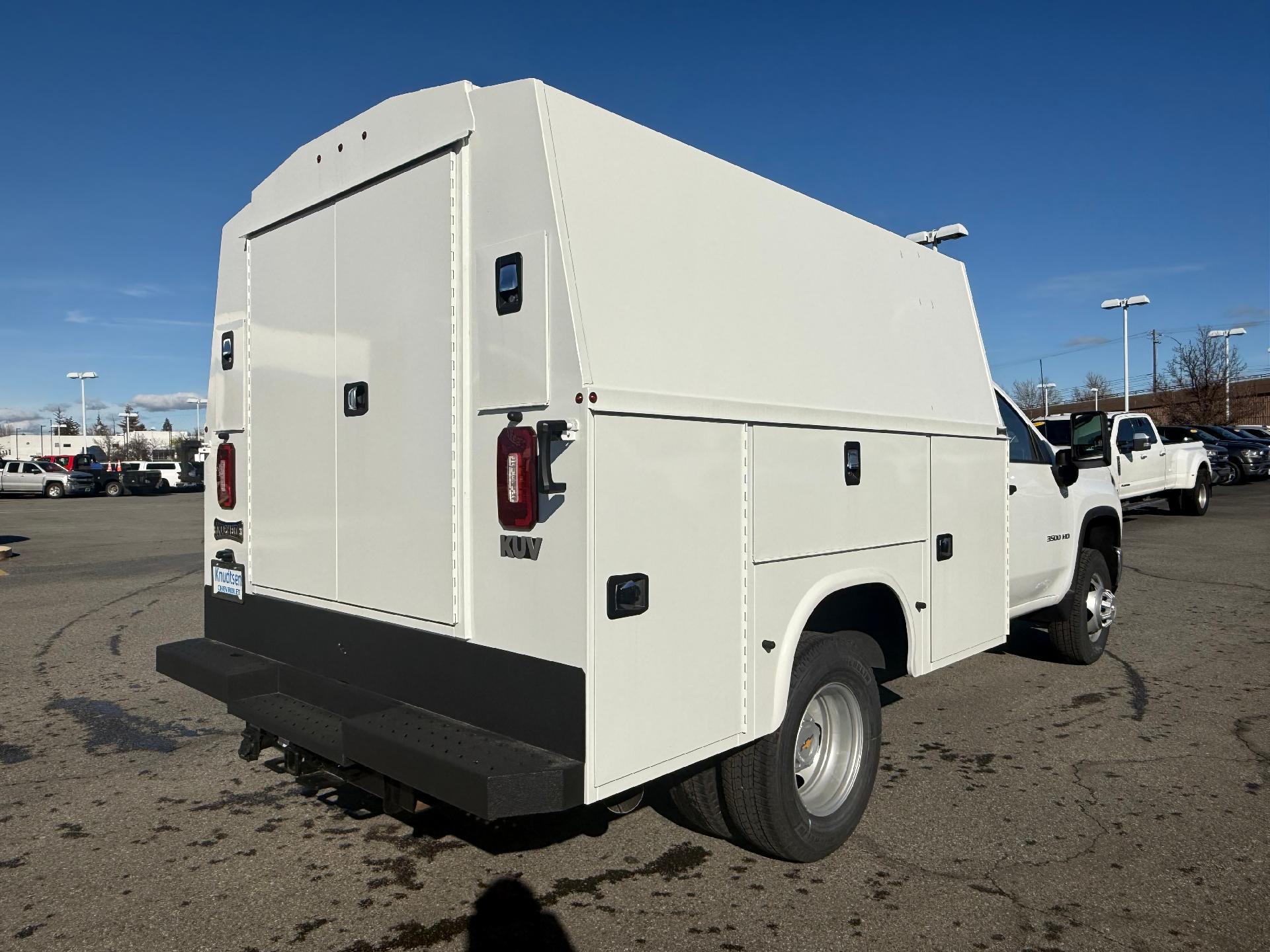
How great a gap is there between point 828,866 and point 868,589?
3.83ft

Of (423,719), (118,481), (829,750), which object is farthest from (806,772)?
(118,481)

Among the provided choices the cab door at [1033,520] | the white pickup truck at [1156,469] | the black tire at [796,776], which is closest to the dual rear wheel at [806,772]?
the black tire at [796,776]

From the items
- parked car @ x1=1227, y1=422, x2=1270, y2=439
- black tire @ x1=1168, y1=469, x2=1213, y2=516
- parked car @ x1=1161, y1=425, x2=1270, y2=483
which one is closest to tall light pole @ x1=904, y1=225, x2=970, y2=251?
black tire @ x1=1168, y1=469, x2=1213, y2=516

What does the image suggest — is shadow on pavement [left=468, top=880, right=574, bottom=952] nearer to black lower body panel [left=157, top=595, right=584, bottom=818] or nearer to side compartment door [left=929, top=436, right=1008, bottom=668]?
black lower body panel [left=157, top=595, right=584, bottom=818]

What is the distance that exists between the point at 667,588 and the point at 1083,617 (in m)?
4.97

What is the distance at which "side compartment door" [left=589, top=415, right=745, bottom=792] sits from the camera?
2867 millimetres

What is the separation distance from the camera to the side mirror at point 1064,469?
6.19m

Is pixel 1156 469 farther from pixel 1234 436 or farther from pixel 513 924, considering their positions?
pixel 513 924

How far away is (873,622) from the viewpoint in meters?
4.43

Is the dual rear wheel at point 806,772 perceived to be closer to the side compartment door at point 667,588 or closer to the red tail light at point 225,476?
the side compartment door at point 667,588

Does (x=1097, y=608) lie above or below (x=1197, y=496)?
below

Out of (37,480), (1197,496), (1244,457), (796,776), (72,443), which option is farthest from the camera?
(72,443)

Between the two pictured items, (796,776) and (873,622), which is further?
(873,622)

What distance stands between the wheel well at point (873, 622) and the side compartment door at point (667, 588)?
0.91 meters
